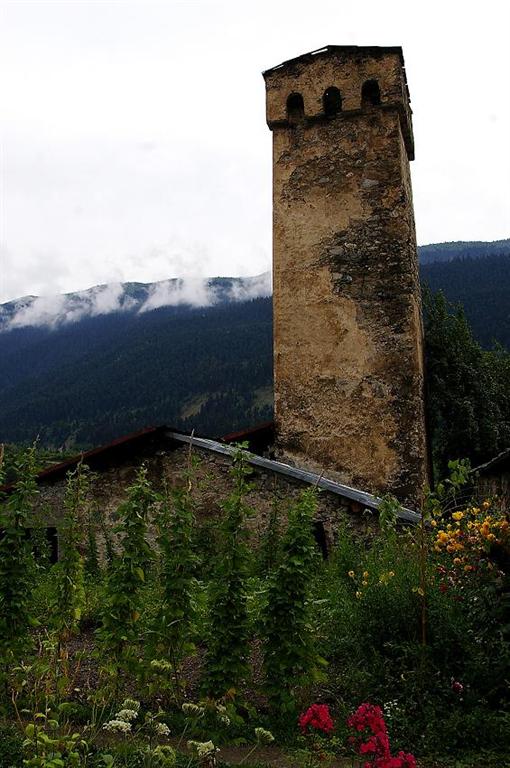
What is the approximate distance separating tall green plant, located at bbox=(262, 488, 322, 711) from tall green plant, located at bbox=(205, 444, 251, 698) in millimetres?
197

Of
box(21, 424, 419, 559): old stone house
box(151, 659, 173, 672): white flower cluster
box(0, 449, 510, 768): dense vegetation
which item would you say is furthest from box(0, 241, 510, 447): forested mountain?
box(151, 659, 173, 672): white flower cluster

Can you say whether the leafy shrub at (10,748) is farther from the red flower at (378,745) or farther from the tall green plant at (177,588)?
the red flower at (378,745)

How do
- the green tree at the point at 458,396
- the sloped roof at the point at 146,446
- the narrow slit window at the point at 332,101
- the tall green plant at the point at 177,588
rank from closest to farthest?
the tall green plant at the point at 177,588, the sloped roof at the point at 146,446, the narrow slit window at the point at 332,101, the green tree at the point at 458,396

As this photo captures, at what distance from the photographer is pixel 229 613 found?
4988 mm

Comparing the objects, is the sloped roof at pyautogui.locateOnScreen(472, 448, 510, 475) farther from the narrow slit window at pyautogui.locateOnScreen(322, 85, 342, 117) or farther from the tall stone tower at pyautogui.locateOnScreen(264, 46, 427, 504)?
the narrow slit window at pyautogui.locateOnScreen(322, 85, 342, 117)

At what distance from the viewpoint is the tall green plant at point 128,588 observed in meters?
5.02

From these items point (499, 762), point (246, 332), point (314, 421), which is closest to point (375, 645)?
point (499, 762)

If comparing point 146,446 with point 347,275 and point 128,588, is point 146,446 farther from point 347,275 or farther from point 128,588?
point 128,588

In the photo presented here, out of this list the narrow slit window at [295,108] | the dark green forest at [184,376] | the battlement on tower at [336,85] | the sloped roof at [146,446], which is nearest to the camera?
the sloped roof at [146,446]

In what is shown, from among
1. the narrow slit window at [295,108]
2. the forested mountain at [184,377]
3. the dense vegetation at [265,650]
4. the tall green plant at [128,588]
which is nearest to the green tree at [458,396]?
the narrow slit window at [295,108]

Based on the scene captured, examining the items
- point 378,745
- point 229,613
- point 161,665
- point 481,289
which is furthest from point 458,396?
point 481,289

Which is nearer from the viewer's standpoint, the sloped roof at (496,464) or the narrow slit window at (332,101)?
the sloped roof at (496,464)

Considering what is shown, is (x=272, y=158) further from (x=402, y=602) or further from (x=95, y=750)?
(x=95, y=750)

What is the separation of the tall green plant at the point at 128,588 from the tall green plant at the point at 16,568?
0.64 meters
